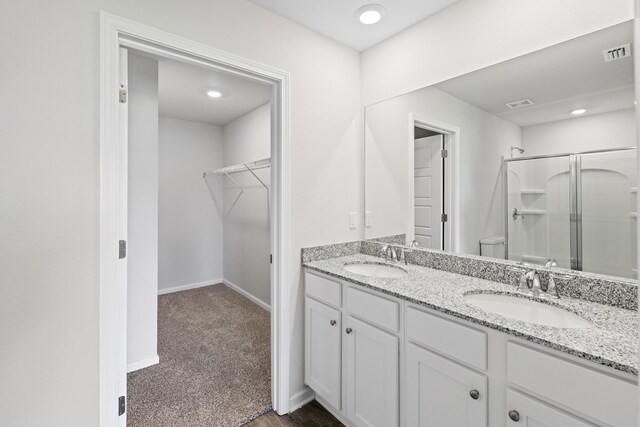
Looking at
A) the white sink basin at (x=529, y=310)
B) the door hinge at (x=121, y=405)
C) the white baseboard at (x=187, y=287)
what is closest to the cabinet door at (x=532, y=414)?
the white sink basin at (x=529, y=310)

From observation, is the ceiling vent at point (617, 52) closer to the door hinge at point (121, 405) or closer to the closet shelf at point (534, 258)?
the closet shelf at point (534, 258)

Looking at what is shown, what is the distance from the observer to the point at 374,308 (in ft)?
4.82

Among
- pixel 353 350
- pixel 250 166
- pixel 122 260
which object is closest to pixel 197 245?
pixel 250 166

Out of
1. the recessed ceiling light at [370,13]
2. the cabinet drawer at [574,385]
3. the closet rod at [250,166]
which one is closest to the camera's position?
the cabinet drawer at [574,385]

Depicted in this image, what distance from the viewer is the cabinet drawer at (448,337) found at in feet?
3.52

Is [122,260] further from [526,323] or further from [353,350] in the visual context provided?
[526,323]

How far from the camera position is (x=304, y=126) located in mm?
1924

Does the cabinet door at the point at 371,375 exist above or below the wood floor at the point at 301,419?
above

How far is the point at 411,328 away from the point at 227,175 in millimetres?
3582

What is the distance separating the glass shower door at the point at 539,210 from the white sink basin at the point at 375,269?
638mm

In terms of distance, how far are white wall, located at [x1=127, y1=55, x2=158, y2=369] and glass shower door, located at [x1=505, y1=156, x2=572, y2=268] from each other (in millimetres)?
2331

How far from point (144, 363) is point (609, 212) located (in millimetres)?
2933

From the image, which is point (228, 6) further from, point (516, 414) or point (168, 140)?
point (168, 140)

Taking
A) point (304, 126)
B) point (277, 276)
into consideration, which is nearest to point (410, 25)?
point (304, 126)
